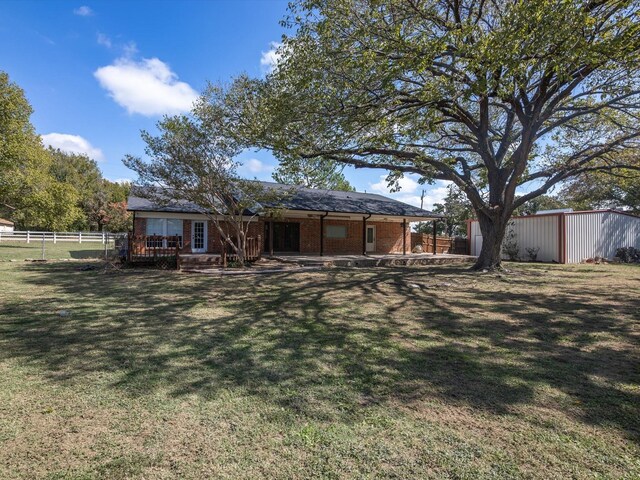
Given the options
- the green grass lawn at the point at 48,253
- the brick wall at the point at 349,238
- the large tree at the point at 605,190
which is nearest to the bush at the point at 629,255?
the large tree at the point at 605,190

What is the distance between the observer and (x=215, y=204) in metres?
14.9

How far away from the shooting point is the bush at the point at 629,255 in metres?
21.2

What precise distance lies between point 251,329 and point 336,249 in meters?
16.8

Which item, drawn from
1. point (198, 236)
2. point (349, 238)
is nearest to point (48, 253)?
point (198, 236)

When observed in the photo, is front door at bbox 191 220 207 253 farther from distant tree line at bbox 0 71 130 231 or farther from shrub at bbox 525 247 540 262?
shrub at bbox 525 247 540 262

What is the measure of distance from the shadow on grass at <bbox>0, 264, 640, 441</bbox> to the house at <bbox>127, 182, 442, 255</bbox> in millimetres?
8847

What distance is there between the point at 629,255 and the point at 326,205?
682 inches

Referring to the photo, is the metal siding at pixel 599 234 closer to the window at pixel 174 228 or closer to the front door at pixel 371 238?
the front door at pixel 371 238

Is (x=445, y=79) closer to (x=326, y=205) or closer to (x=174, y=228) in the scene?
(x=326, y=205)

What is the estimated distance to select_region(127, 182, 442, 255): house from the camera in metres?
18.3

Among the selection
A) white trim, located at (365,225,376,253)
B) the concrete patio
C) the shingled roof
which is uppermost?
the shingled roof

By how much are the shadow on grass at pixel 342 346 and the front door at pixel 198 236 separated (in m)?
9.68

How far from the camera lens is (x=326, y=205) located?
20281 millimetres

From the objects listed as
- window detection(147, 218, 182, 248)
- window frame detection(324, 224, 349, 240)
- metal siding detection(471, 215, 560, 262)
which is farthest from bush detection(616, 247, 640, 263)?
window detection(147, 218, 182, 248)
